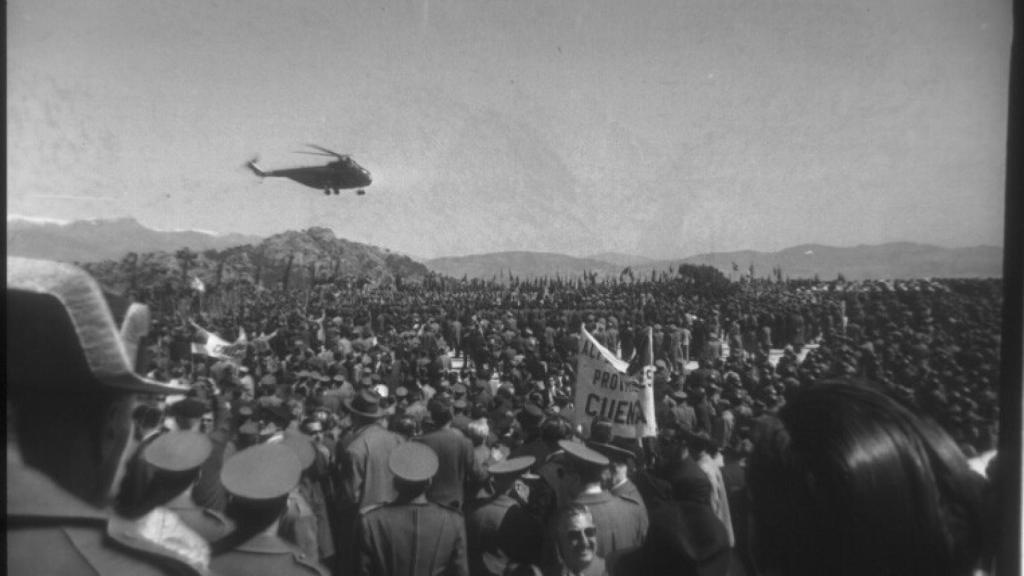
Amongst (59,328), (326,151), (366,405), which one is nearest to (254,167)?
(326,151)

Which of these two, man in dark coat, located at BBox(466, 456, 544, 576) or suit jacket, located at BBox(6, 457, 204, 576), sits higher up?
suit jacket, located at BBox(6, 457, 204, 576)

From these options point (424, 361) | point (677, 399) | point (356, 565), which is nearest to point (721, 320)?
point (424, 361)

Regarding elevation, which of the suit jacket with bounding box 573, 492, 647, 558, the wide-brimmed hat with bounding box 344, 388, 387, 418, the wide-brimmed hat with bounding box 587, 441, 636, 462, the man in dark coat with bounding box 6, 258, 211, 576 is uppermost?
the man in dark coat with bounding box 6, 258, 211, 576

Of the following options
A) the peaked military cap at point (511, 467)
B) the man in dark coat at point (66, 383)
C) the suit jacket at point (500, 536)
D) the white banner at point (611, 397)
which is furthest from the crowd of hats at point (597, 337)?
the man in dark coat at point (66, 383)

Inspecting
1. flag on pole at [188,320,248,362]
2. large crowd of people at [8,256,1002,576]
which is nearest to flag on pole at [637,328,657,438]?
large crowd of people at [8,256,1002,576]

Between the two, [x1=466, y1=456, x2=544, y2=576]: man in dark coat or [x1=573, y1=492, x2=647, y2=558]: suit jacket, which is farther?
[x1=466, y1=456, x2=544, y2=576]: man in dark coat

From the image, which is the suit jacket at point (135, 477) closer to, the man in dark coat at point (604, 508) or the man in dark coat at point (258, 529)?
the man in dark coat at point (258, 529)

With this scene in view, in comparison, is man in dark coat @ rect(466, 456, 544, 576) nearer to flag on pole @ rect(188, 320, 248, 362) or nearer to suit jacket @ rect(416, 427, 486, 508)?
suit jacket @ rect(416, 427, 486, 508)
